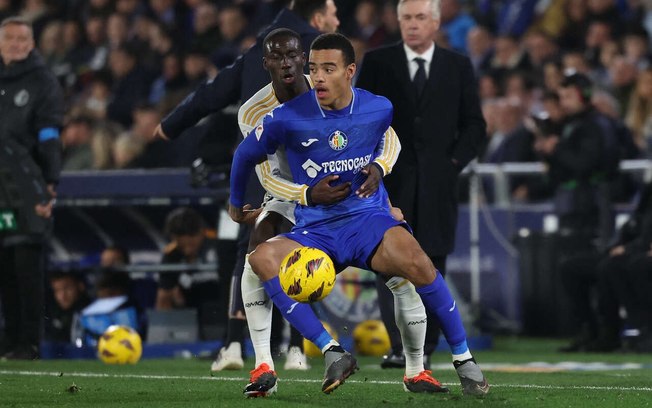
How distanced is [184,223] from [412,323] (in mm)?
5428

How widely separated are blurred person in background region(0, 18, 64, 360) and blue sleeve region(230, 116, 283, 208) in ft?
11.9

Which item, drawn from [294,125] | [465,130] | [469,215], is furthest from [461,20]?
[294,125]

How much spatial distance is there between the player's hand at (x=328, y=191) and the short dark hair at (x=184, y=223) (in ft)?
17.6

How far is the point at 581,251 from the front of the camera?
508 inches

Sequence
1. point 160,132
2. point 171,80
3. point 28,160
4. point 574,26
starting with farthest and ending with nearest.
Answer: point 171,80, point 574,26, point 28,160, point 160,132

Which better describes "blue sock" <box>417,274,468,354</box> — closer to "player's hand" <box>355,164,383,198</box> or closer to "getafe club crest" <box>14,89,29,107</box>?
"player's hand" <box>355,164,383,198</box>

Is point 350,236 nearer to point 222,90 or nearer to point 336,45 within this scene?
point 336,45

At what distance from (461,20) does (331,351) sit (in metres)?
12.0

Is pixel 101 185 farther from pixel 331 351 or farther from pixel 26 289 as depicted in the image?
pixel 331 351

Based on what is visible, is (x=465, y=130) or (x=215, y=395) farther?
(x=465, y=130)

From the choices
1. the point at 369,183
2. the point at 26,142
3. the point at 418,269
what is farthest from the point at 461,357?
the point at 26,142

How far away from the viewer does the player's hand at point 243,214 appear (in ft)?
24.0

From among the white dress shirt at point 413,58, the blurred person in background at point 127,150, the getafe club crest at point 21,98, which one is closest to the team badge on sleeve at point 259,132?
the white dress shirt at point 413,58

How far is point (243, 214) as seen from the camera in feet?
24.3
